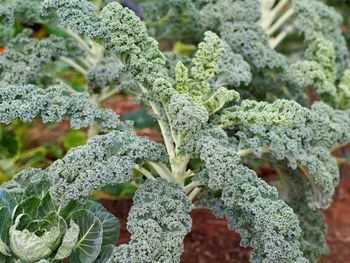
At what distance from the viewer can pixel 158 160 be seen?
2539 mm

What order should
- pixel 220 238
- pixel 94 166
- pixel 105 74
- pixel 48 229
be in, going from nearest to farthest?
pixel 94 166 < pixel 48 229 < pixel 105 74 < pixel 220 238

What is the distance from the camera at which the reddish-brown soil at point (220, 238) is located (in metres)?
3.55

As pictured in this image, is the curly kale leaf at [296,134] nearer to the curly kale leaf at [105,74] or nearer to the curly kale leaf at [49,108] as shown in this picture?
the curly kale leaf at [49,108]

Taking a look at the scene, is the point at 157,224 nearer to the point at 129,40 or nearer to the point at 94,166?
the point at 94,166

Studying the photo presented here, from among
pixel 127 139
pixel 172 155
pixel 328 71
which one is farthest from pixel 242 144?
pixel 328 71

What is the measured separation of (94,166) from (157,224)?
302 millimetres

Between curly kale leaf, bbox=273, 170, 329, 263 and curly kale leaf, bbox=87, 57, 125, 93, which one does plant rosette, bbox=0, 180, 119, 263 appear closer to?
curly kale leaf, bbox=87, 57, 125, 93

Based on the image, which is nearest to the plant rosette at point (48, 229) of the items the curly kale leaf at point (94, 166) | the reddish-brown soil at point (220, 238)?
the curly kale leaf at point (94, 166)

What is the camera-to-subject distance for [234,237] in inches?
149

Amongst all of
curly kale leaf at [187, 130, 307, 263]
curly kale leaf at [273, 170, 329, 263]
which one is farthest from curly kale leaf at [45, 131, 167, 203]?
curly kale leaf at [273, 170, 329, 263]

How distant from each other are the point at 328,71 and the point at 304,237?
91 cm

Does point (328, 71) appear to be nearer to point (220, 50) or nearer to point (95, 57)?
point (220, 50)

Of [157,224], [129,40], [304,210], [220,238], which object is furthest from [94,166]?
[220,238]

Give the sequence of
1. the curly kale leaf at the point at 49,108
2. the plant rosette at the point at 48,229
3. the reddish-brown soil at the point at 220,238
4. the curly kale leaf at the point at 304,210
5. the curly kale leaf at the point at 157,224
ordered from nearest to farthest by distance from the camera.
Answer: the curly kale leaf at the point at 157,224 → the plant rosette at the point at 48,229 → the curly kale leaf at the point at 49,108 → the curly kale leaf at the point at 304,210 → the reddish-brown soil at the point at 220,238
